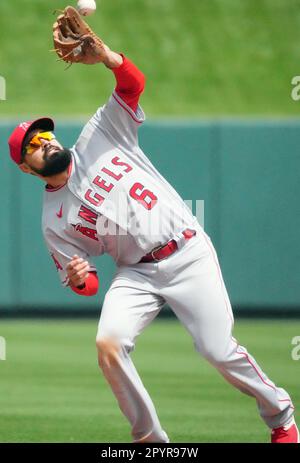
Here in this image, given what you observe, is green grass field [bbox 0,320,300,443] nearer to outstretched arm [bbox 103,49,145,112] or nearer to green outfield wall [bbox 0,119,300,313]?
green outfield wall [bbox 0,119,300,313]

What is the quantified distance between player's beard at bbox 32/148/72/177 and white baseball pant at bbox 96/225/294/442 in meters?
0.64

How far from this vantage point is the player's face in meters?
5.79

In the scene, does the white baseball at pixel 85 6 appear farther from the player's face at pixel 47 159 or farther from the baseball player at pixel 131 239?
the player's face at pixel 47 159

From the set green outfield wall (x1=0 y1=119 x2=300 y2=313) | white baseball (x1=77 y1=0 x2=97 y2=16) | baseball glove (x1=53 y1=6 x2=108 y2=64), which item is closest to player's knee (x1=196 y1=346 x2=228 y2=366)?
baseball glove (x1=53 y1=6 x2=108 y2=64)

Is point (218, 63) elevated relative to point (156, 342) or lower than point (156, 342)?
elevated

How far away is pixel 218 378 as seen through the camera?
8562 millimetres

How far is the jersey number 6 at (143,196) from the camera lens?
228 inches

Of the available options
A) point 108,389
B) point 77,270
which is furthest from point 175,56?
point 77,270

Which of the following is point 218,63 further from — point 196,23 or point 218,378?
point 218,378

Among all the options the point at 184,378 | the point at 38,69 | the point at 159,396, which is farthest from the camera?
the point at 38,69
